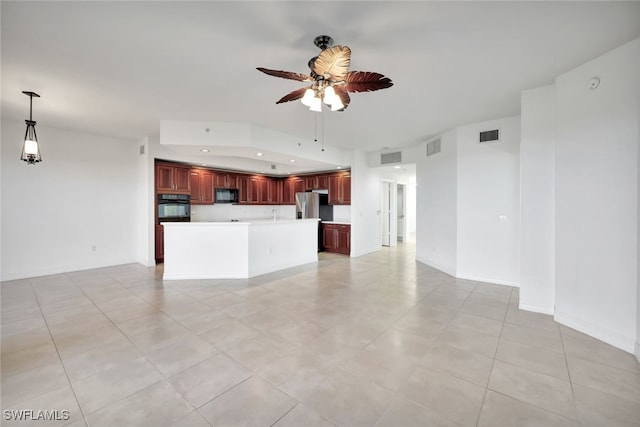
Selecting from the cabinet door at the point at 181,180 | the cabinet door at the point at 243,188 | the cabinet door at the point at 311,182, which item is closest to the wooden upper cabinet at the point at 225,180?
the cabinet door at the point at 243,188

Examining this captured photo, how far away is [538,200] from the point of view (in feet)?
11.2

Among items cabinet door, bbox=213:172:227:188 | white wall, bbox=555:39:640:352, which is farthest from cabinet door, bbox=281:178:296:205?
white wall, bbox=555:39:640:352

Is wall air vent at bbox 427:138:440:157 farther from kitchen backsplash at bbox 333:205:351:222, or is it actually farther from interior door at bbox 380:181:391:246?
interior door at bbox 380:181:391:246

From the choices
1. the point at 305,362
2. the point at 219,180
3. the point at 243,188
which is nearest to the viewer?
the point at 305,362

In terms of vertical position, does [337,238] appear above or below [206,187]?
below

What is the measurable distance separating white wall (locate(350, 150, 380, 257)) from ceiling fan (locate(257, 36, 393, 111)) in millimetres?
4447

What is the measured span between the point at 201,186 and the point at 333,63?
228 inches

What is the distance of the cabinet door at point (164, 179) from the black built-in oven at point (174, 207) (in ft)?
0.46

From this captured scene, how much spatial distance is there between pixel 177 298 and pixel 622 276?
519 centimetres

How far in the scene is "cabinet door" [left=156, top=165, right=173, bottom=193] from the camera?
6074 mm

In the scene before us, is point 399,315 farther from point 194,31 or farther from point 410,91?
point 194,31

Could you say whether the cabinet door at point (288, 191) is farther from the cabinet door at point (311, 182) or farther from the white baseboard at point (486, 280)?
the white baseboard at point (486, 280)

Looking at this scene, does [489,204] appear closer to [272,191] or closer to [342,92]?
[342,92]

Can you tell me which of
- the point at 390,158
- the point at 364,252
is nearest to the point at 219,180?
the point at 364,252
